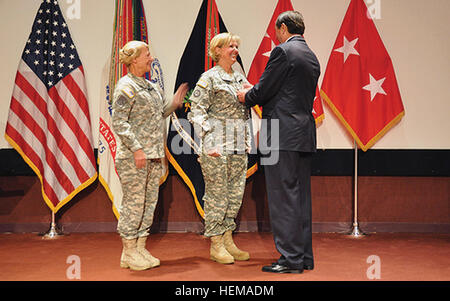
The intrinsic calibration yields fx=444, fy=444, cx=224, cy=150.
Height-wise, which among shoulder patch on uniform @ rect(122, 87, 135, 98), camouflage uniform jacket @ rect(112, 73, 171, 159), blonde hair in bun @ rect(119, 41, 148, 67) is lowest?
camouflage uniform jacket @ rect(112, 73, 171, 159)

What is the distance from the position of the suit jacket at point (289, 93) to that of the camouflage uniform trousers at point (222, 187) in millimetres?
360

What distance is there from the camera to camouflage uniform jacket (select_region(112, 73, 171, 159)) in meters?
2.93

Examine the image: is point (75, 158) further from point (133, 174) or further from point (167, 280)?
point (167, 280)

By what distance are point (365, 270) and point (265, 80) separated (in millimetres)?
1496

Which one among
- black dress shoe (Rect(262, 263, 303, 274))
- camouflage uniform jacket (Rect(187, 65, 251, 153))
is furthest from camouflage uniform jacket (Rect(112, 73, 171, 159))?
black dress shoe (Rect(262, 263, 303, 274))

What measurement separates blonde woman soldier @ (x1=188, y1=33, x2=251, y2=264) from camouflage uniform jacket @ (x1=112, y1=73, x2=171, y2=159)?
29 cm

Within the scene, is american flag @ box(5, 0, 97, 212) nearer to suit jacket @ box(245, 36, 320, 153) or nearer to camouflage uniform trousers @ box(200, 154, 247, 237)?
camouflage uniform trousers @ box(200, 154, 247, 237)

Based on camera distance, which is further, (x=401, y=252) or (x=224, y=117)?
(x=401, y=252)

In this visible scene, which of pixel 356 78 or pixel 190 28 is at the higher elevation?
pixel 190 28

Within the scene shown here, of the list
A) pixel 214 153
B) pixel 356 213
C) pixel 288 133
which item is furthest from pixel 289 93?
pixel 356 213

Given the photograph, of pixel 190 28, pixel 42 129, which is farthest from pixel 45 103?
pixel 190 28

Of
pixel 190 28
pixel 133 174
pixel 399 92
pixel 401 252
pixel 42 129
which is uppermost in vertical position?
pixel 190 28

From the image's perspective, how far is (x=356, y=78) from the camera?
4324 mm

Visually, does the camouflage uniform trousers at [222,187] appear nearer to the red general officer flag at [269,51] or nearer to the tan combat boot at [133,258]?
the tan combat boot at [133,258]
